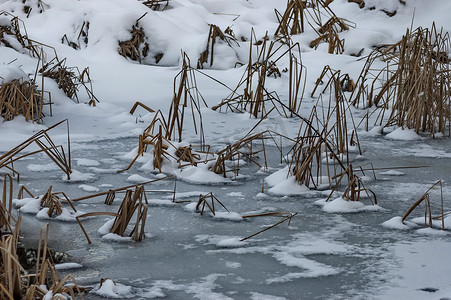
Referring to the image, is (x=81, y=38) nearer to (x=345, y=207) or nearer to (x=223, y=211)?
(x=223, y=211)

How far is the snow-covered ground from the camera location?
2260 mm

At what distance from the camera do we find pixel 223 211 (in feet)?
10.0

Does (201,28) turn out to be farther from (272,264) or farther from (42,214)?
(272,264)

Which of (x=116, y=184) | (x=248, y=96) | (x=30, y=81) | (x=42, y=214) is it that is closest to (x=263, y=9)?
(x=248, y=96)

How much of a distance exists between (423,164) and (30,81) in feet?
9.48

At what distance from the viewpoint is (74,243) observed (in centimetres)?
262

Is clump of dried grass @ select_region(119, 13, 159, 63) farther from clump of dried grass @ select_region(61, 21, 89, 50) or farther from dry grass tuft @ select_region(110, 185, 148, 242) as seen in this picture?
dry grass tuft @ select_region(110, 185, 148, 242)

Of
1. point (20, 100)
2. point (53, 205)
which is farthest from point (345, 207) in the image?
point (20, 100)

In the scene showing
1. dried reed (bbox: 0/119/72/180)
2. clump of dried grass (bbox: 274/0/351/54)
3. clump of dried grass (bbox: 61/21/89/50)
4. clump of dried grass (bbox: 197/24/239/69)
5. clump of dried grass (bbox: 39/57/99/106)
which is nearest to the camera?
dried reed (bbox: 0/119/72/180)

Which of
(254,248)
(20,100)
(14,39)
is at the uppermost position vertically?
(14,39)

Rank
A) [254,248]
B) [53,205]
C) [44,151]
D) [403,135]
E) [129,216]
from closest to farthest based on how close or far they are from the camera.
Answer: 1. [254,248]
2. [129,216]
3. [53,205]
4. [44,151]
5. [403,135]

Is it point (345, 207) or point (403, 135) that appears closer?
point (345, 207)

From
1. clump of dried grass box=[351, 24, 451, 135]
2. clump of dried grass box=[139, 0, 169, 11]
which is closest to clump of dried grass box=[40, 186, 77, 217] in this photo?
clump of dried grass box=[351, 24, 451, 135]

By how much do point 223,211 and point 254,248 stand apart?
510 millimetres
